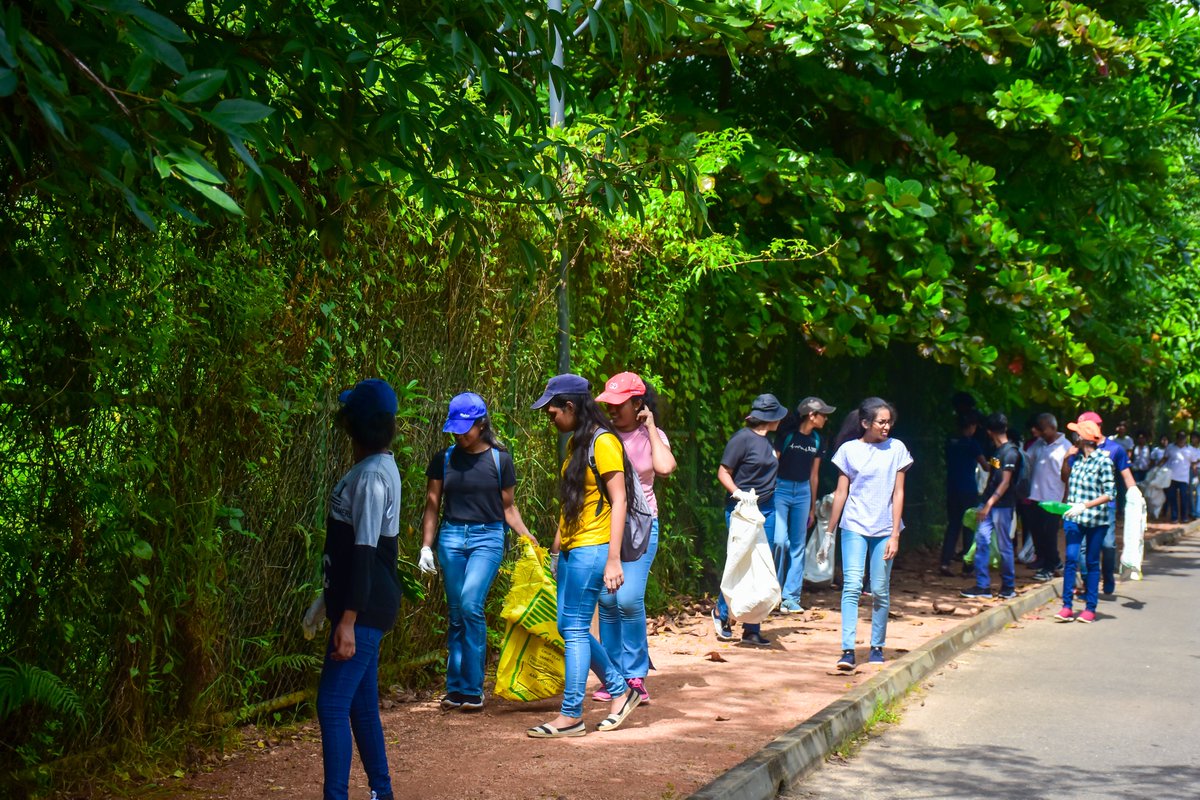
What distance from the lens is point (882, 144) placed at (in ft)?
43.9

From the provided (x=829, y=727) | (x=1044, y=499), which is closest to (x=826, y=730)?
(x=829, y=727)

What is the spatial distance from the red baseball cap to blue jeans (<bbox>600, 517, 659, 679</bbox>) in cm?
92

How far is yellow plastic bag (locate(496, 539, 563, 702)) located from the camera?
8000mm

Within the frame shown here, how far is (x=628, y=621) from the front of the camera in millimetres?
8070

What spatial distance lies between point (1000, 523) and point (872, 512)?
557 centimetres

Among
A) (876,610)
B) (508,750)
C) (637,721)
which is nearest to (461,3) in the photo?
(508,750)

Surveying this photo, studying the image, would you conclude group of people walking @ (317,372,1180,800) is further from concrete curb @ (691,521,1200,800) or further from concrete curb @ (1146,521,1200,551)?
concrete curb @ (1146,521,1200,551)

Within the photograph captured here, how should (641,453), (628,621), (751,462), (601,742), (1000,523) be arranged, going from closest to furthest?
(601,742)
(628,621)
(641,453)
(751,462)
(1000,523)

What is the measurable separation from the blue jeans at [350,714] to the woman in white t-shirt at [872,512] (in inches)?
183

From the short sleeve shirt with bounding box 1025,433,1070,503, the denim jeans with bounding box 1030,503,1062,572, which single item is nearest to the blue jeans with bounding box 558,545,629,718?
the short sleeve shirt with bounding box 1025,433,1070,503

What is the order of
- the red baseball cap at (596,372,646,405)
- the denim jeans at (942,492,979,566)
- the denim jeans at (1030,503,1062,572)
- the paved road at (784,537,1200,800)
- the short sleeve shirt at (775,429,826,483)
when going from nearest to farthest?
the paved road at (784,537,1200,800) < the red baseball cap at (596,372,646,405) < the short sleeve shirt at (775,429,826,483) < the denim jeans at (1030,503,1062,572) < the denim jeans at (942,492,979,566)

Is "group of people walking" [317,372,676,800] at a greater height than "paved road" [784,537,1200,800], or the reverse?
"group of people walking" [317,372,676,800]

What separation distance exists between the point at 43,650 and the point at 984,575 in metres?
10.9

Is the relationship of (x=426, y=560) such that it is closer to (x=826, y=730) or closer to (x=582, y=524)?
(x=582, y=524)
